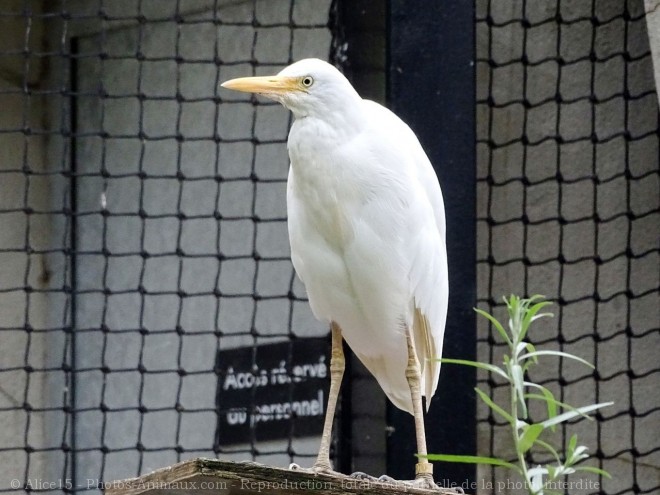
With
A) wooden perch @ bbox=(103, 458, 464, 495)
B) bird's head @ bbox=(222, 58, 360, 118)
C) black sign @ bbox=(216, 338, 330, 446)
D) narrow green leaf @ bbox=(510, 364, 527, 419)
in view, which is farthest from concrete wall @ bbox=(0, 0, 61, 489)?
narrow green leaf @ bbox=(510, 364, 527, 419)

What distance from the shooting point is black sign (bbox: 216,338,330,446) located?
2.90m

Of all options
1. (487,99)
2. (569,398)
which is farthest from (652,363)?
(487,99)

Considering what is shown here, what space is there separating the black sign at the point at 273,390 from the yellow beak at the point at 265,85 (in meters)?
1.14

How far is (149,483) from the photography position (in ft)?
4.56

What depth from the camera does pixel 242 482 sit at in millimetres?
1343

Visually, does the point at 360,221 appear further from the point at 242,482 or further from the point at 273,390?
the point at 273,390

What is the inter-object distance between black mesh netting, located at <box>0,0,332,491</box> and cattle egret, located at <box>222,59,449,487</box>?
111cm

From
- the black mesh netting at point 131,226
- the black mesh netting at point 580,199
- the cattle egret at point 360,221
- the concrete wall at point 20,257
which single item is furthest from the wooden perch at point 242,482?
the concrete wall at point 20,257

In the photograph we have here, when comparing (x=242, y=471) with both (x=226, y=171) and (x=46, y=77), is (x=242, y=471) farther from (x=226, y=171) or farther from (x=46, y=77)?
(x=46, y=77)

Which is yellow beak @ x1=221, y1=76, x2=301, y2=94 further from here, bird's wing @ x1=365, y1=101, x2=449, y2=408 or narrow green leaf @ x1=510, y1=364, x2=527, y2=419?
narrow green leaf @ x1=510, y1=364, x2=527, y2=419

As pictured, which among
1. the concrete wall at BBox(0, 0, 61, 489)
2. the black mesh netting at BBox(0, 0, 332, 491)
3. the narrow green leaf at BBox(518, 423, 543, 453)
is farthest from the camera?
the concrete wall at BBox(0, 0, 61, 489)

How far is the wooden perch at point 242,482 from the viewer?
1322 mm

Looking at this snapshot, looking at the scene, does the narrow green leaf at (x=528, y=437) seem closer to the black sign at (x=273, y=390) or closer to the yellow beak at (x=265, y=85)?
the yellow beak at (x=265, y=85)

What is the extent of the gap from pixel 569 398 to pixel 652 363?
0.57ft
